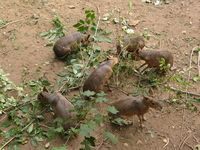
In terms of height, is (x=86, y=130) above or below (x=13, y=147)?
above

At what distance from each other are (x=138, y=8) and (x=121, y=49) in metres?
2.24

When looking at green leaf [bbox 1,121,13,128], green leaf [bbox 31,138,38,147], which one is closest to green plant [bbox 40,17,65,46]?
green leaf [bbox 1,121,13,128]

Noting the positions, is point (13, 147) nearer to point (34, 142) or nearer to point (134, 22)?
point (34, 142)

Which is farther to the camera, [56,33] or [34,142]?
[56,33]

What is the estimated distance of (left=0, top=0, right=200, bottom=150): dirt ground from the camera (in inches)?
159

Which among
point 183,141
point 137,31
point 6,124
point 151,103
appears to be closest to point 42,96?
point 6,124

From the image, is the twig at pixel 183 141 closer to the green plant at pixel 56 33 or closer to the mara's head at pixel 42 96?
the mara's head at pixel 42 96

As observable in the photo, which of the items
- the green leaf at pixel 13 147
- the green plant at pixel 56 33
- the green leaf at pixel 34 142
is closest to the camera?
the green leaf at pixel 13 147

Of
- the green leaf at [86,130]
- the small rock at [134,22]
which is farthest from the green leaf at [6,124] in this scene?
the small rock at [134,22]

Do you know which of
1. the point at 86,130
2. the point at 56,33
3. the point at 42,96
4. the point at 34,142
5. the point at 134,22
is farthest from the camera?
the point at 134,22

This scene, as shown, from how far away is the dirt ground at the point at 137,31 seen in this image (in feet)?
13.2

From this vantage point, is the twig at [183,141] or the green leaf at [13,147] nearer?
the green leaf at [13,147]

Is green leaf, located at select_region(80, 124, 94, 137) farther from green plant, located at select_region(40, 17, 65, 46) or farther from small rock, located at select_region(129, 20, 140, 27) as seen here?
small rock, located at select_region(129, 20, 140, 27)

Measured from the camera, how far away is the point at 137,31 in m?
6.12
